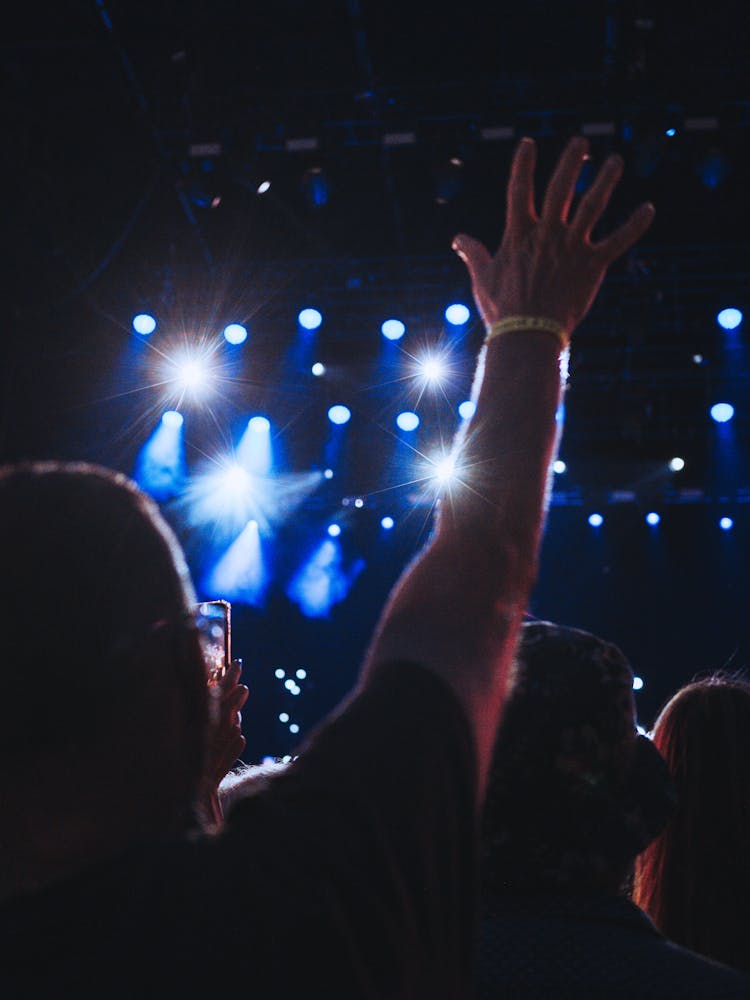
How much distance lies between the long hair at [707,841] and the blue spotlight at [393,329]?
564cm

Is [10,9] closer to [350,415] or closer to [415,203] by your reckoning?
[415,203]

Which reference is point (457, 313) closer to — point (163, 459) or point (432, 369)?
point (432, 369)

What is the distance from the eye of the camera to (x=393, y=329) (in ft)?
24.1

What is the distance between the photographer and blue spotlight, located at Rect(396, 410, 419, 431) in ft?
26.2

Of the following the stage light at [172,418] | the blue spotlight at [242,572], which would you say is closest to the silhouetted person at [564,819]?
the stage light at [172,418]

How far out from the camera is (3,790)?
706 millimetres

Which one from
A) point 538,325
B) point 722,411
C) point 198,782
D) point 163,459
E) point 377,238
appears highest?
point 377,238

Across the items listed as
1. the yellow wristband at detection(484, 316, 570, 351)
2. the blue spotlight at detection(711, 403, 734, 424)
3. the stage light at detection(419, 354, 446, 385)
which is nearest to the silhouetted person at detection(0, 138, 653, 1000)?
the yellow wristband at detection(484, 316, 570, 351)

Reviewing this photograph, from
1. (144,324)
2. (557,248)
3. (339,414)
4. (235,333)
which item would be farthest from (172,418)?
(557,248)

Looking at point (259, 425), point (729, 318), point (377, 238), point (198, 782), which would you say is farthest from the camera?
point (259, 425)

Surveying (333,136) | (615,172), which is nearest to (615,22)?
(333,136)

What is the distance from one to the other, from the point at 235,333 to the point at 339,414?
3.93ft

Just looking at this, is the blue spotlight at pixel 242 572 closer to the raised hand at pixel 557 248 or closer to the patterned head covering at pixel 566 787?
the patterned head covering at pixel 566 787

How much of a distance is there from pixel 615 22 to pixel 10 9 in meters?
3.17
